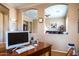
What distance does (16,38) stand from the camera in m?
2.20

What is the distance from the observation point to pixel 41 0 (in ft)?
5.84

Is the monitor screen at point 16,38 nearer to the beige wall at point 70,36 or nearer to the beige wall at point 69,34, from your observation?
the beige wall at point 69,34

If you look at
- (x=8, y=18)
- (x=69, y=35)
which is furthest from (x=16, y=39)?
(x=69, y=35)

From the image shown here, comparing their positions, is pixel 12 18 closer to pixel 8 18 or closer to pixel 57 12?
pixel 8 18

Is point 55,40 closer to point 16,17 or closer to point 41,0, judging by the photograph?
point 16,17

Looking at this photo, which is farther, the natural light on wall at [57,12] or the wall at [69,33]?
the wall at [69,33]

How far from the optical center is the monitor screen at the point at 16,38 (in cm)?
202

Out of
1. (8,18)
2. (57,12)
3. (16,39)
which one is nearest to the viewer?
(16,39)

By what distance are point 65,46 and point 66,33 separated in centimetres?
44

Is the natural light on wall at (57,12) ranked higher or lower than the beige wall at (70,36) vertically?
higher

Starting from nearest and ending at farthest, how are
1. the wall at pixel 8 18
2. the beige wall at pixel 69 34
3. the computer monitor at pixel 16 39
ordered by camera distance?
the computer monitor at pixel 16 39 < the wall at pixel 8 18 < the beige wall at pixel 69 34

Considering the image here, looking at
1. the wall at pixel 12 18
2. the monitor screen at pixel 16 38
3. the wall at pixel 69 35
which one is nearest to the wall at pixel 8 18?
the wall at pixel 12 18

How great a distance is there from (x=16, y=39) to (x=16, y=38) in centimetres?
A: 2

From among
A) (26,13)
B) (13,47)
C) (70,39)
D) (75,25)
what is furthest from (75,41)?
(13,47)
